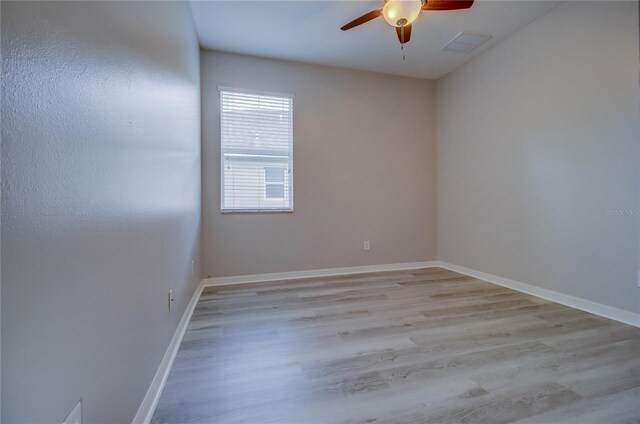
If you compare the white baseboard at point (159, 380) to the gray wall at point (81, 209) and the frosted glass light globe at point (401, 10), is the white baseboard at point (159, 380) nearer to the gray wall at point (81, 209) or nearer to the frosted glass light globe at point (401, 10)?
the gray wall at point (81, 209)

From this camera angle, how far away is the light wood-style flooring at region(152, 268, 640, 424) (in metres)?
1.18

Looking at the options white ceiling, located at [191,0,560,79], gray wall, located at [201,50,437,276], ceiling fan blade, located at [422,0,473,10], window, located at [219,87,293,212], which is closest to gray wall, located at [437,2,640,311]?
white ceiling, located at [191,0,560,79]

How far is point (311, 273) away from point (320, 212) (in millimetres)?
815

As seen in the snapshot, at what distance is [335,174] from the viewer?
136 inches

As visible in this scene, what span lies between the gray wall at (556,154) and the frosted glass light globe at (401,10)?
5.34ft

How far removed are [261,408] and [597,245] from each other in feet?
9.58

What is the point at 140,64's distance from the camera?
1155mm

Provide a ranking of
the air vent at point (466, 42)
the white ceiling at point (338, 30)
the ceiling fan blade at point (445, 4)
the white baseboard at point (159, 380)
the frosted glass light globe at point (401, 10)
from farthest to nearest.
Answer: the air vent at point (466, 42), the white ceiling at point (338, 30), the ceiling fan blade at point (445, 4), the frosted glass light globe at point (401, 10), the white baseboard at point (159, 380)

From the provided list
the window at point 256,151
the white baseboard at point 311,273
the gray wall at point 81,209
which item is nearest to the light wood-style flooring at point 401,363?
the gray wall at point 81,209

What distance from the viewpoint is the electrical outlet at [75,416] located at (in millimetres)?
634

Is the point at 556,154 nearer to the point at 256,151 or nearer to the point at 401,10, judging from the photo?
the point at 401,10

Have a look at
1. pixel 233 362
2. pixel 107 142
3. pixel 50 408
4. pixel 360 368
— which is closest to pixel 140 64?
pixel 107 142

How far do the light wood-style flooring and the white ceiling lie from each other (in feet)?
9.17

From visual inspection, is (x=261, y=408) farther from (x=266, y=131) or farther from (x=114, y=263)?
(x=266, y=131)
